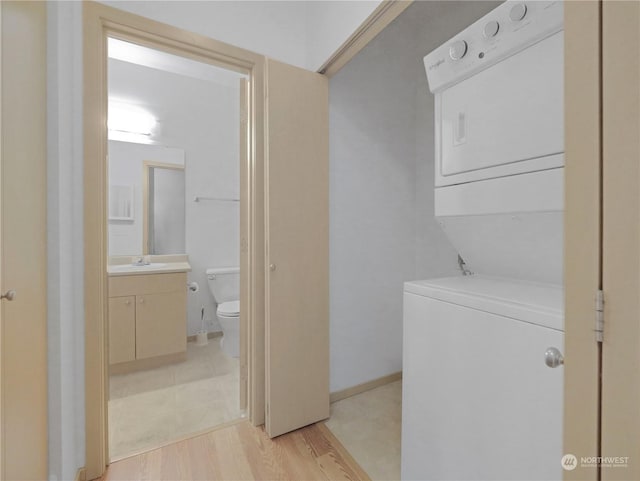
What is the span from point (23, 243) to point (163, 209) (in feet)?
6.75

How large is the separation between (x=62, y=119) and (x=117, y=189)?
1.76m

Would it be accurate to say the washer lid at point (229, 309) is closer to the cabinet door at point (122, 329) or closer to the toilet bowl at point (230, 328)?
the toilet bowl at point (230, 328)

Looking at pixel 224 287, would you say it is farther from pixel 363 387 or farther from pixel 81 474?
pixel 81 474

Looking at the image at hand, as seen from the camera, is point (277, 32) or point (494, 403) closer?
point (494, 403)

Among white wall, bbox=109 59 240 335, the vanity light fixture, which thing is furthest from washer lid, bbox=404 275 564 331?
the vanity light fixture

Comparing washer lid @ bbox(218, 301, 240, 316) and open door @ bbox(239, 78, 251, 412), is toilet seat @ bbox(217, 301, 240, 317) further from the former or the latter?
open door @ bbox(239, 78, 251, 412)

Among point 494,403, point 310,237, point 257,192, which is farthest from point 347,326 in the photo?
point 494,403

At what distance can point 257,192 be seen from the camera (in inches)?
66.3

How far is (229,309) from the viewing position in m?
2.64

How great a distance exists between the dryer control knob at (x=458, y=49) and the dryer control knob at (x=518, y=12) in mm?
163

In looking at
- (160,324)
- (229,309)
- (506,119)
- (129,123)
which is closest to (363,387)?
(229,309)

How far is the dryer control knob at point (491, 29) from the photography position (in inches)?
37.7

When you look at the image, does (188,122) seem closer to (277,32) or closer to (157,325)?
(277,32)

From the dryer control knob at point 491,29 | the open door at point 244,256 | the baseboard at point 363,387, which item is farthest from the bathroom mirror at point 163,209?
the dryer control knob at point 491,29
